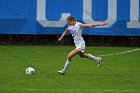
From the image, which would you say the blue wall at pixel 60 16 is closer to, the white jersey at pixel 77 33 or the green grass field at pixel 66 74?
the green grass field at pixel 66 74

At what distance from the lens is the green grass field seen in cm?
1536

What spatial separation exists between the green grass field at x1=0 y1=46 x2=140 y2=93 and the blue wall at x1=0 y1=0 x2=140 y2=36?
302 cm

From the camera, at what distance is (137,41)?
114 feet

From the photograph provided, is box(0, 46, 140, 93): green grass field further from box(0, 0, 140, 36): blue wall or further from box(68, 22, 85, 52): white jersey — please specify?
box(0, 0, 140, 36): blue wall

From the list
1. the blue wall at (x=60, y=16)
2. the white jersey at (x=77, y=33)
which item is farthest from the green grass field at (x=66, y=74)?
the blue wall at (x=60, y=16)

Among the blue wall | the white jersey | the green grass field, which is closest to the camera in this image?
the green grass field

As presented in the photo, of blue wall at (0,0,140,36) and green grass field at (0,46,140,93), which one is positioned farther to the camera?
blue wall at (0,0,140,36)

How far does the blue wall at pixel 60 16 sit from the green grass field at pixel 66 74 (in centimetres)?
302

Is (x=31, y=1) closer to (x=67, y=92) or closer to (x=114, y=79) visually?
(x=114, y=79)

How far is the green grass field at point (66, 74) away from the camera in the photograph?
50.4 feet

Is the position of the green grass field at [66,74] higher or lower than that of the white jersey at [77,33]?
lower

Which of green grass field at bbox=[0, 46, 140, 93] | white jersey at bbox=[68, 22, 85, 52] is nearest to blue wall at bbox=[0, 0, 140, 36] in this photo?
green grass field at bbox=[0, 46, 140, 93]

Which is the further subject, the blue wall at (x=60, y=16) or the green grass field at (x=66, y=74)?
the blue wall at (x=60, y=16)

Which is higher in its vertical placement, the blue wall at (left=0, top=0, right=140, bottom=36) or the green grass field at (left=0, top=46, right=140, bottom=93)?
the blue wall at (left=0, top=0, right=140, bottom=36)
